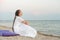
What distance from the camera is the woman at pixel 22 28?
5.66 m

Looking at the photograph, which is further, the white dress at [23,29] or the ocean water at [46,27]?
the ocean water at [46,27]

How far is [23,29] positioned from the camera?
18.8 ft

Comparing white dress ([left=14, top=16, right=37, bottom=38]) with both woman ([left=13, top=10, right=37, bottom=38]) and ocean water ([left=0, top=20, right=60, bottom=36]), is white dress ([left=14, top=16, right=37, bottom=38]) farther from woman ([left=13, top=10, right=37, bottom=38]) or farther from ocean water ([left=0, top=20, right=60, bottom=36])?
ocean water ([left=0, top=20, right=60, bottom=36])

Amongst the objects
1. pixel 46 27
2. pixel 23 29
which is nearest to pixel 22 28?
pixel 23 29

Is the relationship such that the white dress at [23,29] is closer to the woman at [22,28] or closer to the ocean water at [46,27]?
the woman at [22,28]

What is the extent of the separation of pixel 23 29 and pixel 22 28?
4 cm

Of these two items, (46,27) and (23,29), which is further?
(46,27)

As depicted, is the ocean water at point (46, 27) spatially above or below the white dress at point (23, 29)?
below

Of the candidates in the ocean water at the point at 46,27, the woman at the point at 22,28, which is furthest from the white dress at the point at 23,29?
the ocean water at the point at 46,27

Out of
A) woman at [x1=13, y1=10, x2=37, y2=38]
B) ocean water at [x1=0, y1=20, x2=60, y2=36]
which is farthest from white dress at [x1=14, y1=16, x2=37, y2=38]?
ocean water at [x1=0, y1=20, x2=60, y2=36]

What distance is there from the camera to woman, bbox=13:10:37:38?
566 cm

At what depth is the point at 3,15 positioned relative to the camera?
11812mm

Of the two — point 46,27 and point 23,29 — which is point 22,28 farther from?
point 46,27

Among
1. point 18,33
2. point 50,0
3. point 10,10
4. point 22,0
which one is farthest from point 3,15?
point 18,33
